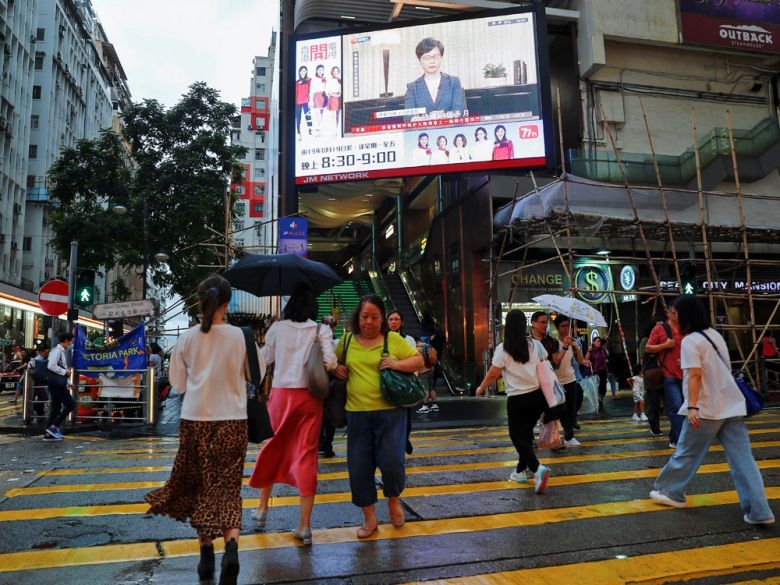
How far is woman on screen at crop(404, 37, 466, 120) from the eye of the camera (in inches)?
749

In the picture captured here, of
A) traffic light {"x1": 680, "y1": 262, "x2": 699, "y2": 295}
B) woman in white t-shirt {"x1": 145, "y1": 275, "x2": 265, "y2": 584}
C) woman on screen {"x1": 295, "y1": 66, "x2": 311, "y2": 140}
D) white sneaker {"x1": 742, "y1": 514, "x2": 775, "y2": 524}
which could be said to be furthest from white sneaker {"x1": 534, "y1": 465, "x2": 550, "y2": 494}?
woman on screen {"x1": 295, "y1": 66, "x2": 311, "y2": 140}

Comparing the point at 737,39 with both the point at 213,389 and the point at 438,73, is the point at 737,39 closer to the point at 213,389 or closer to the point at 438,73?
the point at 438,73

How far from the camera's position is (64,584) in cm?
353

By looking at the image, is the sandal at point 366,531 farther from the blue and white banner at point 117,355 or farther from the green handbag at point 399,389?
the blue and white banner at point 117,355

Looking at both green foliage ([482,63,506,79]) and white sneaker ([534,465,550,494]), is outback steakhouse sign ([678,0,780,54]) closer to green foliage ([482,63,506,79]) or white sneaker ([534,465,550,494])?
green foliage ([482,63,506,79])

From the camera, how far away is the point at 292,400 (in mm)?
4430

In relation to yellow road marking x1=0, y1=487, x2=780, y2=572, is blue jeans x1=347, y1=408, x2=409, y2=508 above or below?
above

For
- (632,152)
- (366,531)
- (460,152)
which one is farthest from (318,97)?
(366,531)

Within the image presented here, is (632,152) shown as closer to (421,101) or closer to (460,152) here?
(460,152)

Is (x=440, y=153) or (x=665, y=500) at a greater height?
(x=440, y=153)

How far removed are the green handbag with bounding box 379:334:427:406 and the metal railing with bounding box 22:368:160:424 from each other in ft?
28.5

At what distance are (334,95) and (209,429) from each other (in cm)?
1777

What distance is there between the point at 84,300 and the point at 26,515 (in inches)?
337

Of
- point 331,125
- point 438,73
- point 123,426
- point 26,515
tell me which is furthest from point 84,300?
point 438,73
